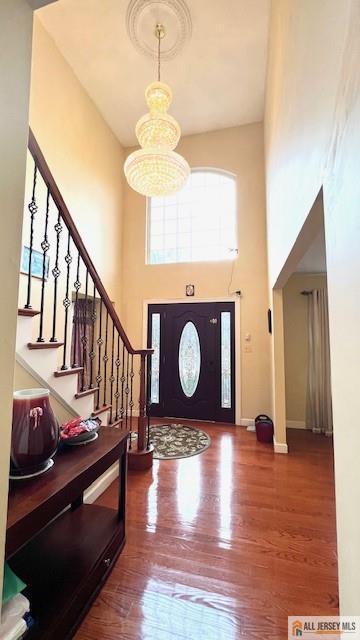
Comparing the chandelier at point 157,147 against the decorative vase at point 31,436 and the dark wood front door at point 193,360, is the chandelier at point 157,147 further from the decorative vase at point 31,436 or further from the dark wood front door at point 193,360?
the decorative vase at point 31,436

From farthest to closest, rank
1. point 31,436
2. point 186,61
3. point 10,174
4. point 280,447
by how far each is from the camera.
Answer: point 186,61 → point 280,447 → point 31,436 → point 10,174

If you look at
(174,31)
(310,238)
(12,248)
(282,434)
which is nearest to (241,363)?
(282,434)

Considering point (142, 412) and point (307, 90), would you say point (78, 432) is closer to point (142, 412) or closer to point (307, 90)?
point (142, 412)

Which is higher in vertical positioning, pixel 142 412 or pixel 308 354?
pixel 308 354

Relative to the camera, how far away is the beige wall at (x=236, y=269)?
438 cm

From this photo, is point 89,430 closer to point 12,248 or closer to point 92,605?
point 92,605

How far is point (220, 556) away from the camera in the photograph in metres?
1.67

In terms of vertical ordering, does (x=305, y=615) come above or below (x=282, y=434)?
below

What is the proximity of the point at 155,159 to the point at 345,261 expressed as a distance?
8.01ft

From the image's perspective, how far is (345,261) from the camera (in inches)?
34.4

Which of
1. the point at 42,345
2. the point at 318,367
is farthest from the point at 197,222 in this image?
the point at 42,345

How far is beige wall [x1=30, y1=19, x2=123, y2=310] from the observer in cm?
321

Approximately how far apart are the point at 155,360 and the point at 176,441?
62.9 inches

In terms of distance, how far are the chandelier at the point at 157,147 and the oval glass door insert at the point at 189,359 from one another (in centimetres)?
251
